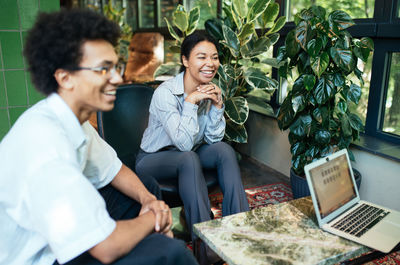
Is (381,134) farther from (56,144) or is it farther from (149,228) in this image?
(56,144)

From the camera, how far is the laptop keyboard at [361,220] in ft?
4.36

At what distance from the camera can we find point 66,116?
1034 millimetres

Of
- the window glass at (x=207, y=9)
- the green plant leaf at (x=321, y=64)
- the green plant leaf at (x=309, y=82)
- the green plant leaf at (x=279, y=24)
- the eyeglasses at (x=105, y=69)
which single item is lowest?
the green plant leaf at (x=309, y=82)

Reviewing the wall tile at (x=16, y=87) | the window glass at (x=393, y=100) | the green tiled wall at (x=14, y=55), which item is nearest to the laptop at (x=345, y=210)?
the window glass at (x=393, y=100)

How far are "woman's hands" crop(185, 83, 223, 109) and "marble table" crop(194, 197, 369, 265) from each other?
2.40 ft

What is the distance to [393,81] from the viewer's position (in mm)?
2260

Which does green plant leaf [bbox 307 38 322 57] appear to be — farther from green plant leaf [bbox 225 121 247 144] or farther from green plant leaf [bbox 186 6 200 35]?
green plant leaf [bbox 186 6 200 35]

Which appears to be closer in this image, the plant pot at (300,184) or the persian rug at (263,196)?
the plant pot at (300,184)

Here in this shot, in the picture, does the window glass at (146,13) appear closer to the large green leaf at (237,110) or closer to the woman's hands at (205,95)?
the large green leaf at (237,110)

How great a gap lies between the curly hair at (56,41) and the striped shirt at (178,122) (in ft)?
2.94

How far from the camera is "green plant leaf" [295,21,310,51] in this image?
1.99 m

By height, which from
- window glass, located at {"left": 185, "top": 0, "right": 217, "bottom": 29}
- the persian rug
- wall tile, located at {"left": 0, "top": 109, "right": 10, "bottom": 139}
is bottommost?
the persian rug

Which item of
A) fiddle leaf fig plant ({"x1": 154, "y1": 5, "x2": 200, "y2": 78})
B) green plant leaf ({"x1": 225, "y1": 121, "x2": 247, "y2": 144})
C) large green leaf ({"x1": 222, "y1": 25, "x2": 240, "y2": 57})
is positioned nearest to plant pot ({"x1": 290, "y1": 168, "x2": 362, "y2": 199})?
green plant leaf ({"x1": 225, "y1": 121, "x2": 247, "y2": 144})

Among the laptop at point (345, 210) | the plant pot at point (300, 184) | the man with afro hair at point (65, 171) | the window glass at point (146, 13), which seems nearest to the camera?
the man with afro hair at point (65, 171)
